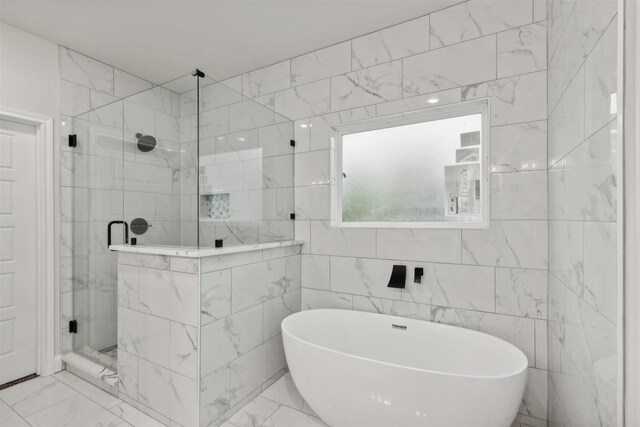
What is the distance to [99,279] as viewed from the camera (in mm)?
2436

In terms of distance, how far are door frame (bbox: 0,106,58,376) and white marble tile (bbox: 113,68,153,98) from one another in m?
0.65

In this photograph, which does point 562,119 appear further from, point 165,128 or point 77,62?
point 77,62

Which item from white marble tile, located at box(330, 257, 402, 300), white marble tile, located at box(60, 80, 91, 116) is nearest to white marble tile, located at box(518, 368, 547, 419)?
white marble tile, located at box(330, 257, 402, 300)

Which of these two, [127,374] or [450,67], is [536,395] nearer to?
[450,67]

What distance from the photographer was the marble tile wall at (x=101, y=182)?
2.06m

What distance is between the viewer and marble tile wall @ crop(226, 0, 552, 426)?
5.85 feet

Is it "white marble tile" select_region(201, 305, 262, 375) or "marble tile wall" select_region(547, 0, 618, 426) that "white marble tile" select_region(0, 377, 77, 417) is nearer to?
"white marble tile" select_region(201, 305, 262, 375)

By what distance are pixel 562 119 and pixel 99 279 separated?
3.21m

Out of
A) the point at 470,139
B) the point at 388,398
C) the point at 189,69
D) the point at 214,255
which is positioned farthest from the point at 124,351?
the point at 470,139

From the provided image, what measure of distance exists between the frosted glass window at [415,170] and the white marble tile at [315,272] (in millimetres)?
346

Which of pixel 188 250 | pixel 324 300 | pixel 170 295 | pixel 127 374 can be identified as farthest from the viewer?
pixel 324 300

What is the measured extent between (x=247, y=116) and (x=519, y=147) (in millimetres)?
1811

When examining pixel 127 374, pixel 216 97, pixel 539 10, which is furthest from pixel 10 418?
pixel 539 10

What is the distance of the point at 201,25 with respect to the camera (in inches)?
→ 88.3
